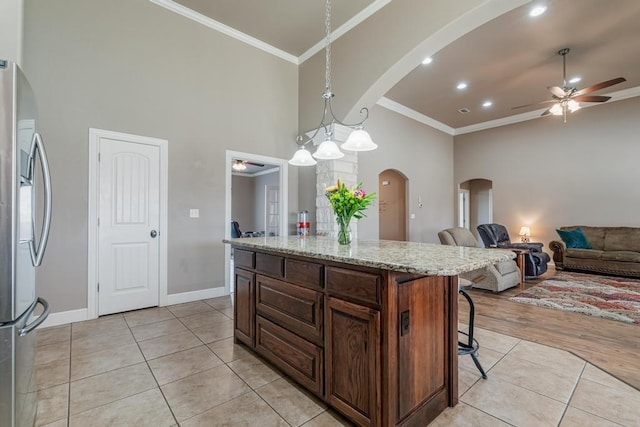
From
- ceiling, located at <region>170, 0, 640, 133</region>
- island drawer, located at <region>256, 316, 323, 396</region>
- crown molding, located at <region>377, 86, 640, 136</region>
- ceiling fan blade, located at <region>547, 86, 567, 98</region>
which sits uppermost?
ceiling, located at <region>170, 0, 640, 133</region>

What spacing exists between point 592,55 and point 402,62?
11.3 ft

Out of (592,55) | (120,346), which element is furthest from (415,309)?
(592,55)

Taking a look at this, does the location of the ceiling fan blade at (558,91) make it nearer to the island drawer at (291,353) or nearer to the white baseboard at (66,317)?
the island drawer at (291,353)

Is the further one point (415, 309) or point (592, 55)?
point (592, 55)

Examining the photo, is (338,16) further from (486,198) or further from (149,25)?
(486,198)

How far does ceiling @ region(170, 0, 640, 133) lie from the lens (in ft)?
12.2

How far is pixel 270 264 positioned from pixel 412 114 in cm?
606

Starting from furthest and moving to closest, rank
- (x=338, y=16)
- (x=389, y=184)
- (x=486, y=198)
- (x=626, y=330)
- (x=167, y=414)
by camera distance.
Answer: (x=486, y=198), (x=389, y=184), (x=338, y=16), (x=626, y=330), (x=167, y=414)

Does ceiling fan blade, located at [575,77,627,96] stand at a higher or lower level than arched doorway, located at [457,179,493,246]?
higher

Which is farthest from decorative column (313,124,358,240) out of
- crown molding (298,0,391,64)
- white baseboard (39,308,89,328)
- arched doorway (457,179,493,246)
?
arched doorway (457,179,493,246)

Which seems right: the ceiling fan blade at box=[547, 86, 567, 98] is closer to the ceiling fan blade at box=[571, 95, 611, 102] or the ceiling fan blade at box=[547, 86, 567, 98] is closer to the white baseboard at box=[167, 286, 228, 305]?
the ceiling fan blade at box=[571, 95, 611, 102]

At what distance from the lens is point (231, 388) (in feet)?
6.51

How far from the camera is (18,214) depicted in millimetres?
1168

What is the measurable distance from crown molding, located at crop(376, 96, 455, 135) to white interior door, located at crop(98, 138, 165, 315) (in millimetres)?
4489
